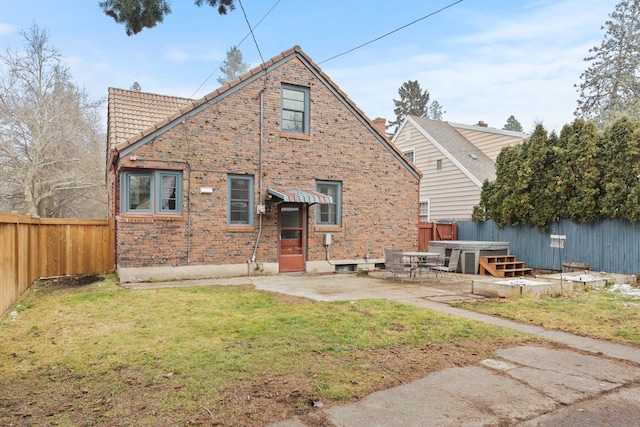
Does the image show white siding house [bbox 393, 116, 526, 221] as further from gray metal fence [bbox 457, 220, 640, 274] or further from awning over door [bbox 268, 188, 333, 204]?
awning over door [bbox 268, 188, 333, 204]

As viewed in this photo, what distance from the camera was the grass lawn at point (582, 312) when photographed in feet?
20.5

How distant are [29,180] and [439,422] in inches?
1021

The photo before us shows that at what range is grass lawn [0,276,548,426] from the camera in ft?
11.3

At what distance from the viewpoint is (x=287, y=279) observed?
39.1 feet

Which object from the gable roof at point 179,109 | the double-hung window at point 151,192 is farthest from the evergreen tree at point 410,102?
the double-hung window at point 151,192

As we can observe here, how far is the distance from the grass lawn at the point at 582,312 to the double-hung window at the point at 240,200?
22.3ft

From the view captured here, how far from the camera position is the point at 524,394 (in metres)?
3.88

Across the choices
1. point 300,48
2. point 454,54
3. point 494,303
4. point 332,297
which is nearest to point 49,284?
point 332,297

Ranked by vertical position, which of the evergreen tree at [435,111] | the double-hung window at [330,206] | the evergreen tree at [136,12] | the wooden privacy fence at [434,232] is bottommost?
the wooden privacy fence at [434,232]

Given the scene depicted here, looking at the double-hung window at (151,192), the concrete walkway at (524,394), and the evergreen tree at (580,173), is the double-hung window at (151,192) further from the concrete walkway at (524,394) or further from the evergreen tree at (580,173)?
the evergreen tree at (580,173)

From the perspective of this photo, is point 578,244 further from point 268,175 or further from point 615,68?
point 615,68

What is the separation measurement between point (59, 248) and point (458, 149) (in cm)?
1722

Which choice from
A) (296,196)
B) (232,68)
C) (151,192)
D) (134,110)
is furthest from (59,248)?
(232,68)

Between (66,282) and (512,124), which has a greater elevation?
(512,124)
